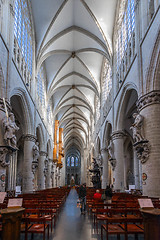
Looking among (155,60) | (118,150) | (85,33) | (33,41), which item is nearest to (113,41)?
(85,33)

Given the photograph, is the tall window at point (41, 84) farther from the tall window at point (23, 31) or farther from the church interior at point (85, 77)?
the tall window at point (23, 31)

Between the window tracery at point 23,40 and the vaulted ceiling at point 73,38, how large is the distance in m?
1.44

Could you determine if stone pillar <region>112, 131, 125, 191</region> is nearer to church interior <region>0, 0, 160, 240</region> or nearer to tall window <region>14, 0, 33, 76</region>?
church interior <region>0, 0, 160, 240</region>

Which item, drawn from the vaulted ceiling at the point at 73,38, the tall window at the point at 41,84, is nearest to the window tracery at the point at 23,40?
the vaulted ceiling at the point at 73,38

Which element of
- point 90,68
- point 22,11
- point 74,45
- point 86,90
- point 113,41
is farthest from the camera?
point 86,90

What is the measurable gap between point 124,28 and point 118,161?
35.6 ft

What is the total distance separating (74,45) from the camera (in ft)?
93.5

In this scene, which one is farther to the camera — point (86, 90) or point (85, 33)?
point (86, 90)

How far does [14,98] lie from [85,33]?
398 inches

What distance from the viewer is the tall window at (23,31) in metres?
19.0

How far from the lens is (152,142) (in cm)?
1259

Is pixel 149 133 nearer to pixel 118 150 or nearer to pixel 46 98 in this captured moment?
pixel 118 150

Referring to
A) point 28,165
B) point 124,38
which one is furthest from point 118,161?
point 124,38

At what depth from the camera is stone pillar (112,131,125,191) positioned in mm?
20719
